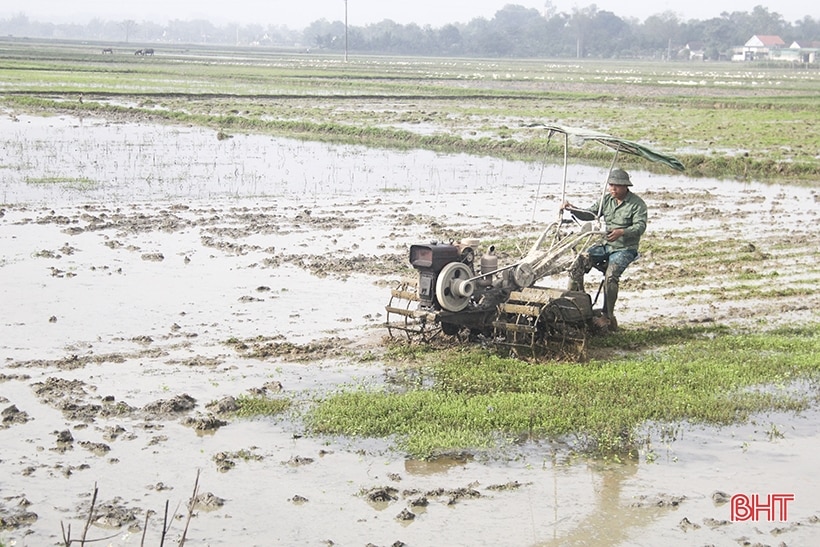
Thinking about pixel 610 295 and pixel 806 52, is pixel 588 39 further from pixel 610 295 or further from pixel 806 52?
pixel 610 295

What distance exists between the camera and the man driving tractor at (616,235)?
33.0 ft

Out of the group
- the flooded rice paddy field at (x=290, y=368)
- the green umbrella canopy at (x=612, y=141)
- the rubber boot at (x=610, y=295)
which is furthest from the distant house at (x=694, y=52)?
the rubber boot at (x=610, y=295)

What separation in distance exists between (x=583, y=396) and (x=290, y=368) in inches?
102

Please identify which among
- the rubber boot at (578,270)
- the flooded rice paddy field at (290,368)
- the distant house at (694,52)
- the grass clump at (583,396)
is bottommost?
the flooded rice paddy field at (290,368)

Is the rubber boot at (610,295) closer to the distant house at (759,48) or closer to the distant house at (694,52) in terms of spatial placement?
the distant house at (759,48)

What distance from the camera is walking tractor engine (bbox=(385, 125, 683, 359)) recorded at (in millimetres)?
9148

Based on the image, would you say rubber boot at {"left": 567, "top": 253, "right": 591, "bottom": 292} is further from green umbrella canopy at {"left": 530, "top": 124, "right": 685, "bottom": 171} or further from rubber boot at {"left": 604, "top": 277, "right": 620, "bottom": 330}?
green umbrella canopy at {"left": 530, "top": 124, "right": 685, "bottom": 171}

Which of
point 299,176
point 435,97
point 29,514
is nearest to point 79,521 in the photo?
point 29,514

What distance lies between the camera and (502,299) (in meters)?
9.65

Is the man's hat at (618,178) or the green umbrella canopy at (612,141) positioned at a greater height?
the green umbrella canopy at (612,141)

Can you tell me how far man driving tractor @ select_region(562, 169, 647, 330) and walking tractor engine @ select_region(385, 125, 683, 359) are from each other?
14cm

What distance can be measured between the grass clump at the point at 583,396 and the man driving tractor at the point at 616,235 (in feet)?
1.66

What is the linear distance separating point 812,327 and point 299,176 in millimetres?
13188

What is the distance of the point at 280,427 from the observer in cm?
789
